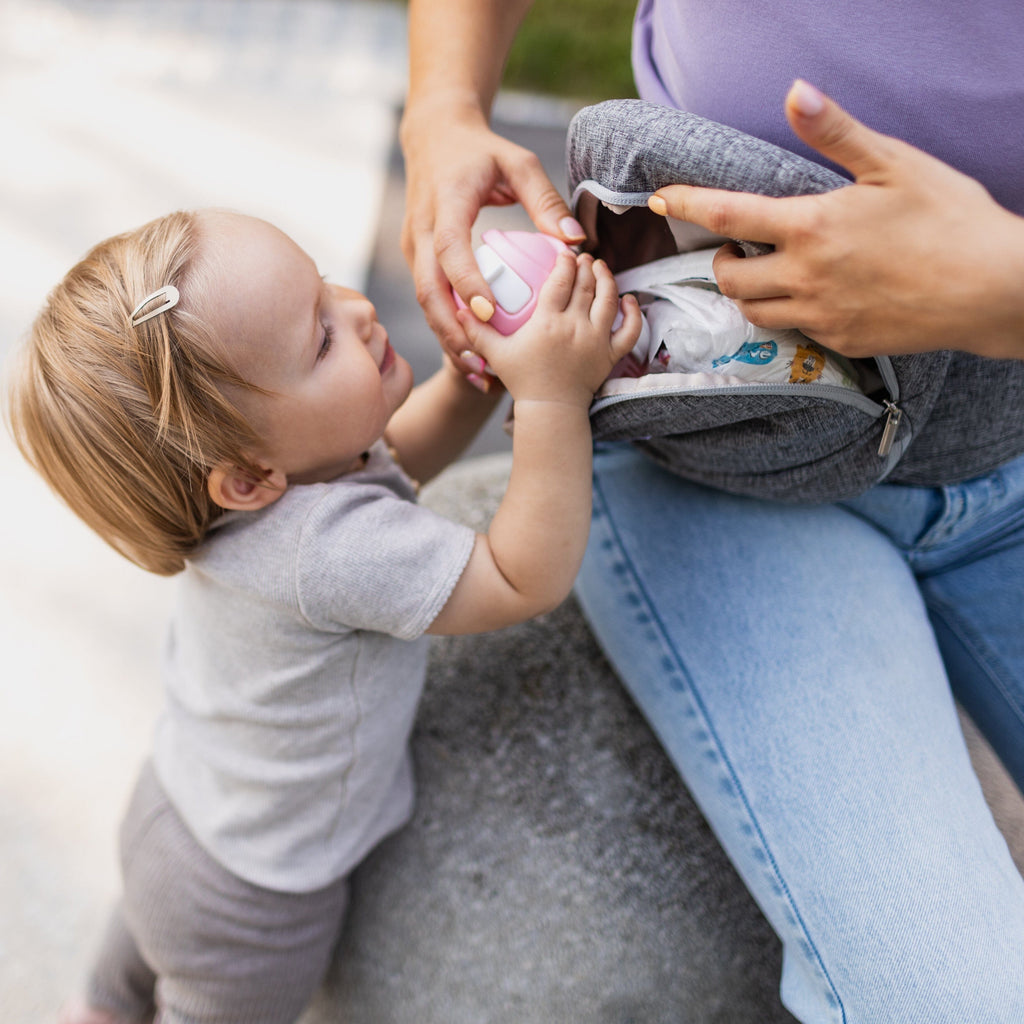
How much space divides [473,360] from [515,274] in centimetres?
10

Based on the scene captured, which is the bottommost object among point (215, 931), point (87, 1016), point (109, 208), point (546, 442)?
point (87, 1016)

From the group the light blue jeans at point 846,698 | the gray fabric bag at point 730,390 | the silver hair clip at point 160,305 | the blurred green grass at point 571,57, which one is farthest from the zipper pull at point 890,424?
the blurred green grass at point 571,57

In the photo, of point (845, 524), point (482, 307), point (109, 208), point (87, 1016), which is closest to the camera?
point (482, 307)

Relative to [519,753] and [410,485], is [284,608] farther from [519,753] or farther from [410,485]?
[519,753]

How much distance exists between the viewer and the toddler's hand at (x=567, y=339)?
2.52 feet

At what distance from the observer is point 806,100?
564mm

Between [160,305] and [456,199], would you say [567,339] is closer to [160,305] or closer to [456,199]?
[456,199]

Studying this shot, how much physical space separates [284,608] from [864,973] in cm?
61

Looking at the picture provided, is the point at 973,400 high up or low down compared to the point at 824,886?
up

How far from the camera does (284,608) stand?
845 millimetres

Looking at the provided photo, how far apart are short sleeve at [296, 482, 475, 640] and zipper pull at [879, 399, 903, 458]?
0.37 m

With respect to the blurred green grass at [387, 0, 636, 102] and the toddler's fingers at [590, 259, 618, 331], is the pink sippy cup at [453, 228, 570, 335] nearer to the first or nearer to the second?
the toddler's fingers at [590, 259, 618, 331]

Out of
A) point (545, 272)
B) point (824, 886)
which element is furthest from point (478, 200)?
point (824, 886)

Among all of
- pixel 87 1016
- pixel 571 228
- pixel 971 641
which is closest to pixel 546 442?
pixel 571 228
